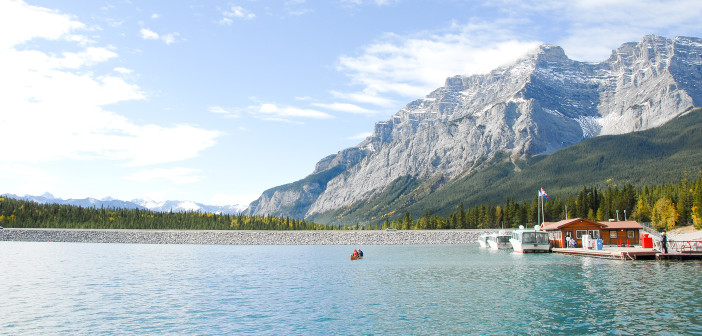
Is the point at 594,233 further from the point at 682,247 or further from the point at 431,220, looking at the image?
the point at 431,220

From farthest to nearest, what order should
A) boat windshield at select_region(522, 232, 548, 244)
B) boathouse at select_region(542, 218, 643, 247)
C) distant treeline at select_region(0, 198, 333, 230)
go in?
distant treeline at select_region(0, 198, 333, 230), boathouse at select_region(542, 218, 643, 247), boat windshield at select_region(522, 232, 548, 244)

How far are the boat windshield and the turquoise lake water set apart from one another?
26.6 m

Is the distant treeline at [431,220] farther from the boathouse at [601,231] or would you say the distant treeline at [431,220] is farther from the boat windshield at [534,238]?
the boat windshield at [534,238]

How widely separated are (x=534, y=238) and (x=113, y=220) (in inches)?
5734

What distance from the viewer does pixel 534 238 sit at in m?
90.5

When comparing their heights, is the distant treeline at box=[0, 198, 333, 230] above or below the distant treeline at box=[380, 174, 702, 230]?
below

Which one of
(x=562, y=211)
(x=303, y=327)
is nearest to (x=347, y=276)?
(x=303, y=327)

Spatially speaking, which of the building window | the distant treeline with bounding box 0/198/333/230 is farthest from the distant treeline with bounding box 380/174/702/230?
the distant treeline with bounding box 0/198/333/230

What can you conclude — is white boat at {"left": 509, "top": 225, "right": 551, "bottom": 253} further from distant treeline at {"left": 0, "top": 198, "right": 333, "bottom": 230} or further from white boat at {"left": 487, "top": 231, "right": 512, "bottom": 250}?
distant treeline at {"left": 0, "top": 198, "right": 333, "bottom": 230}

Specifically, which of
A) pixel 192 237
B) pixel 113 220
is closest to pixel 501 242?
pixel 192 237

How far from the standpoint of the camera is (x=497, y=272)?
189 ft

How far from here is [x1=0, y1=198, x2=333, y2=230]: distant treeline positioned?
6860 inches

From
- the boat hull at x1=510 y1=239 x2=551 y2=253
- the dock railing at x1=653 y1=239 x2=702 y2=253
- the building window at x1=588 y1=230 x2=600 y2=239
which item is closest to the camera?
the dock railing at x1=653 y1=239 x2=702 y2=253

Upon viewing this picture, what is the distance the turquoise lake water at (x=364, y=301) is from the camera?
29.8 m
